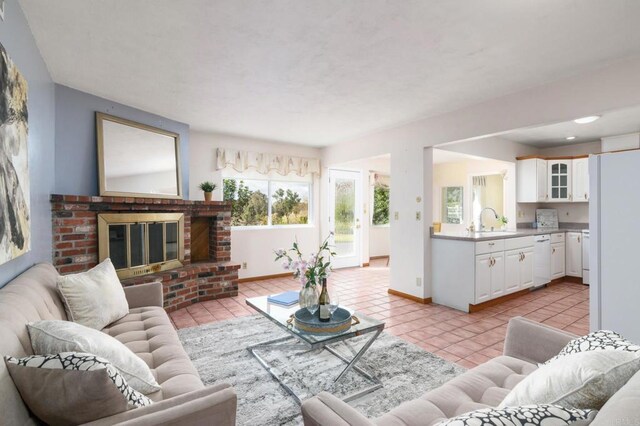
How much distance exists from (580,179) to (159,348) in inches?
253

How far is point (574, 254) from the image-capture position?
5184 mm

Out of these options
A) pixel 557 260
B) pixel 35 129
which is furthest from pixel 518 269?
pixel 35 129

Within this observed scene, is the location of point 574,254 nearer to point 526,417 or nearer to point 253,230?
point 253,230

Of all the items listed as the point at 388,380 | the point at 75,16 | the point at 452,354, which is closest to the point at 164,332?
the point at 388,380

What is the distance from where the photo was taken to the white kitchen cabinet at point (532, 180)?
5.29m

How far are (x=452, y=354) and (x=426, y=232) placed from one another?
172 cm

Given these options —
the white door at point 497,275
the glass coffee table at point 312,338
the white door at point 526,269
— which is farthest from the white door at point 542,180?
the glass coffee table at point 312,338

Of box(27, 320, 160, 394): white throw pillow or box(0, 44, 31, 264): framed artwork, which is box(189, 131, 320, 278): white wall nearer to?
box(0, 44, 31, 264): framed artwork

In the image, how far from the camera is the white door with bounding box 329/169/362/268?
6.18 metres

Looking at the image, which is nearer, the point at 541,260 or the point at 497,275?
the point at 497,275

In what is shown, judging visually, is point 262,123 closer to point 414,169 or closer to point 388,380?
point 414,169

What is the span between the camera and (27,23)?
1.93m

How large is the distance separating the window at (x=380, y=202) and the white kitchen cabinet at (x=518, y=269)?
352 centimetres

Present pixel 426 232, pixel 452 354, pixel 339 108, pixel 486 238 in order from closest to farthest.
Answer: pixel 452 354, pixel 339 108, pixel 486 238, pixel 426 232
